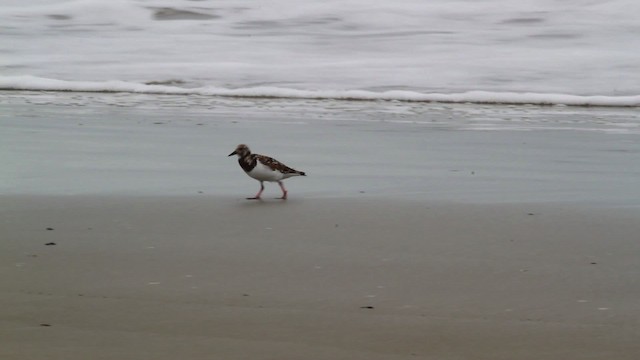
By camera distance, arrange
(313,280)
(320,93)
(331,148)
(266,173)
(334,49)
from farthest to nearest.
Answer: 1. (334,49)
2. (320,93)
3. (331,148)
4. (266,173)
5. (313,280)

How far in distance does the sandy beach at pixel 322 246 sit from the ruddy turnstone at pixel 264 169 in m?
0.11

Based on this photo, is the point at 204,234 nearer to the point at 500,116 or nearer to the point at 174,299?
the point at 174,299

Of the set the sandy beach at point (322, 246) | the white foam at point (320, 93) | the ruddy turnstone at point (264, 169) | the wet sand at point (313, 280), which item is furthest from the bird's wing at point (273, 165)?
the white foam at point (320, 93)

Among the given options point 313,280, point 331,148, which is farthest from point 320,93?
point 313,280

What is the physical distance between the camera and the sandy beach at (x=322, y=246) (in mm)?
3238

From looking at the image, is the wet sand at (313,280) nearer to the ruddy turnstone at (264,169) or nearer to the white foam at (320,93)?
the ruddy turnstone at (264,169)

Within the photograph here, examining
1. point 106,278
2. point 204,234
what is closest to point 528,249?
point 204,234

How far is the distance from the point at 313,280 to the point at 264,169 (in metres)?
1.91

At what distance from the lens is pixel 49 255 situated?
4223 mm

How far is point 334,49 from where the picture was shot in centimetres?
1396

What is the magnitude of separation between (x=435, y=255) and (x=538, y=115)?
18.2ft

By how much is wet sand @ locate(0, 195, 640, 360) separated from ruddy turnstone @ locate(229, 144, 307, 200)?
0.26 m

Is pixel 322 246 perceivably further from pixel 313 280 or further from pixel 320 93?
pixel 320 93

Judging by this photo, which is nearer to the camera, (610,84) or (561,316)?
(561,316)
